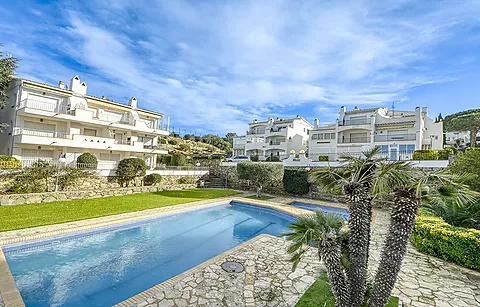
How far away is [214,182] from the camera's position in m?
28.3

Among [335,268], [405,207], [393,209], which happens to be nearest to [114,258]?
[335,268]

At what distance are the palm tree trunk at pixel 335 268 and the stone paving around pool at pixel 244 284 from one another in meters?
1.71

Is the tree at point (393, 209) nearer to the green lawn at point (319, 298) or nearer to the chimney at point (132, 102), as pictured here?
the green lawn at point (319, 298)

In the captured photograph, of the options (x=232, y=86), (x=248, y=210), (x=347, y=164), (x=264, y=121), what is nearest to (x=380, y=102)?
Answer: (x=264, y=121)

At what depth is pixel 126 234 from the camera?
1125 cm

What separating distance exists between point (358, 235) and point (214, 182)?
24.9m

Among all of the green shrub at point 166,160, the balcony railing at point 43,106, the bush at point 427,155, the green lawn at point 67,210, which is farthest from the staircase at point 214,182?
the bush at point 427,155

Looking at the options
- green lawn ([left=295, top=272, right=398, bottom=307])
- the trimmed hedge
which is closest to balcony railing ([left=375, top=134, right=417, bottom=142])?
the trimmed hedge

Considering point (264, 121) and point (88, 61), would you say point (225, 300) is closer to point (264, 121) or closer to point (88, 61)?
point (88, 61)

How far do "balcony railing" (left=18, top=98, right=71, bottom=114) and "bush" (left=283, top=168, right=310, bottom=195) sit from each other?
23781 mm

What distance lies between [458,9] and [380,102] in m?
30.5

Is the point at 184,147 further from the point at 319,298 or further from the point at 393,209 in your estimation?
the point at 393,209

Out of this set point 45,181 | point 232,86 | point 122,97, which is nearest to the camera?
point 45,181

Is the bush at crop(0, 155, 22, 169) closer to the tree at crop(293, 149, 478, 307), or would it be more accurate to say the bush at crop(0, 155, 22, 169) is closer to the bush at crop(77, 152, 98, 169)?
the bush at crop(77, 152, 98, 169)
